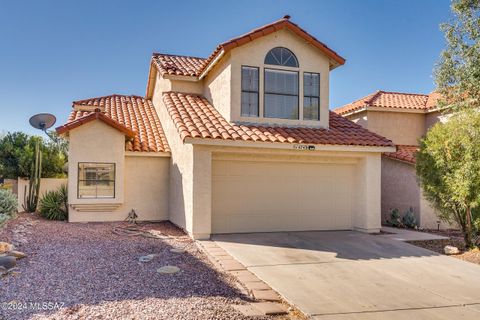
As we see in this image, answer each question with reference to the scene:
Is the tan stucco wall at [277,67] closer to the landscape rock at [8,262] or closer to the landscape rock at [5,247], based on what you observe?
the landscape rock at [5,247]

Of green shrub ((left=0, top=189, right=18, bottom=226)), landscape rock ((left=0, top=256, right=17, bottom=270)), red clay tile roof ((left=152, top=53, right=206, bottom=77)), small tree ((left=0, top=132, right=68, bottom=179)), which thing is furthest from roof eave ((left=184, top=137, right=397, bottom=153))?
small tree ((left=0, top=132, right=68, bottom=179))

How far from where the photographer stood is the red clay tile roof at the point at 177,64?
16641 millimetres

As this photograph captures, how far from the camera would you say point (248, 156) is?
13.7 meters

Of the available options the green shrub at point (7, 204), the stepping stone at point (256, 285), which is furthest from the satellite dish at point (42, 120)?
the stepping stone at point (256, 285)

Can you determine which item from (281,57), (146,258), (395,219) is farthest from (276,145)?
(395,219)

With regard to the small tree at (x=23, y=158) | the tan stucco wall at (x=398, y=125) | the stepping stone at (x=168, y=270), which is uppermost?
the tan stucco wall at (x=398, y=125)

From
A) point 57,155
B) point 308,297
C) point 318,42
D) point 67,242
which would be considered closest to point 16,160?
point 57,155

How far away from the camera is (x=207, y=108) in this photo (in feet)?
50.2

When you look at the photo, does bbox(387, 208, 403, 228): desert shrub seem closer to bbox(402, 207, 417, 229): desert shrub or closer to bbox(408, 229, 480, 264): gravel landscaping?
bbox(402, 207, 417, 229): desert shrub

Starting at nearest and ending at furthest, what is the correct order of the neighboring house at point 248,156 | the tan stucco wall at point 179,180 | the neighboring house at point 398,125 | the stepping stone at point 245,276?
1. the stepping stone at point 245,276
2. the tan stucco wall at point 179,180
3. the neighboring house at point 248,156
4. the neighboring house at point 398,125

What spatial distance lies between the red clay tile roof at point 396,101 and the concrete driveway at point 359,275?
11.2 metres

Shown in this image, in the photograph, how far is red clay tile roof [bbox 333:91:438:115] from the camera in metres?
22.3

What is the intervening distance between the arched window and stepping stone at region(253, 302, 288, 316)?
965 cm

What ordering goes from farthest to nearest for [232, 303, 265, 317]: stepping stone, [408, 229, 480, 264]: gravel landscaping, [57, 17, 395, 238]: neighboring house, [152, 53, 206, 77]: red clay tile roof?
[152, 53, 206, 77]: red clay tile roof → [57, 17, 395, 238]: neighboring house → [408, 229, 480, 264]: gravel landscaping → [232, 303, 265, 317]: stepping stone
